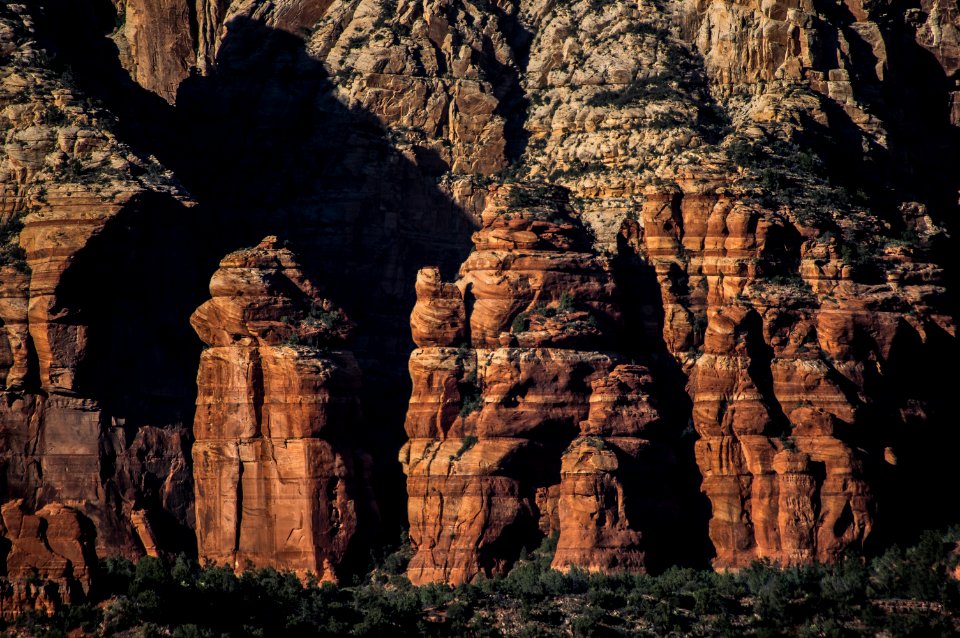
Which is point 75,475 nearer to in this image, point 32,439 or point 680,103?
point 32,439

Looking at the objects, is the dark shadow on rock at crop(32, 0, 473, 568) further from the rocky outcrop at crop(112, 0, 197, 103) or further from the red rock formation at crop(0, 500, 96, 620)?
the red rock formation at crop(0, 500, 96, 620)

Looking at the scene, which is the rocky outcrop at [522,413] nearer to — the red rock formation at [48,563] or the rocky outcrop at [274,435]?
the rocky outcrop at [274,435]

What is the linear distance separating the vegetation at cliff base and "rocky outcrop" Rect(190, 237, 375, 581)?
5.72 ft

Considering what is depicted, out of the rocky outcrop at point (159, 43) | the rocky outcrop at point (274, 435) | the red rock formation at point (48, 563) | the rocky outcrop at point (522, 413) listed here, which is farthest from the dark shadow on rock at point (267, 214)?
the red rock formation at point (48, 563)

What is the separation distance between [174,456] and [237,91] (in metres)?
20.1

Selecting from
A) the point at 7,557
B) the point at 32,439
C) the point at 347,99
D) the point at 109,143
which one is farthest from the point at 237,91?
the point at 7,557

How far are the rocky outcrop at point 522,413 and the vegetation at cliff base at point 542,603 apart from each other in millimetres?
1451

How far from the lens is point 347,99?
118 meters

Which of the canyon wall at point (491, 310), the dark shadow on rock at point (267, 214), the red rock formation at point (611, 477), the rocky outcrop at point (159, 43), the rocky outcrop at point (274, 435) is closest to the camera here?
the red rock formation at point (611, 477)

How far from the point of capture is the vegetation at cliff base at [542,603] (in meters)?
94.8

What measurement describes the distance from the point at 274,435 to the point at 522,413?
8.63 m

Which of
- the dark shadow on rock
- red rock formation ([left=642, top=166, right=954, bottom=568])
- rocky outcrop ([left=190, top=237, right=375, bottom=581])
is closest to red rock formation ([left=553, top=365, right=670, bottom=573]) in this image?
red rock formation ([left=642, top=166, right=954, bottom=568])

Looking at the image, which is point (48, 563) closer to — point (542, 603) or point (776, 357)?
point (542, 603)

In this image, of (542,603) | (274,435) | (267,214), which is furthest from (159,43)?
(542,603)
